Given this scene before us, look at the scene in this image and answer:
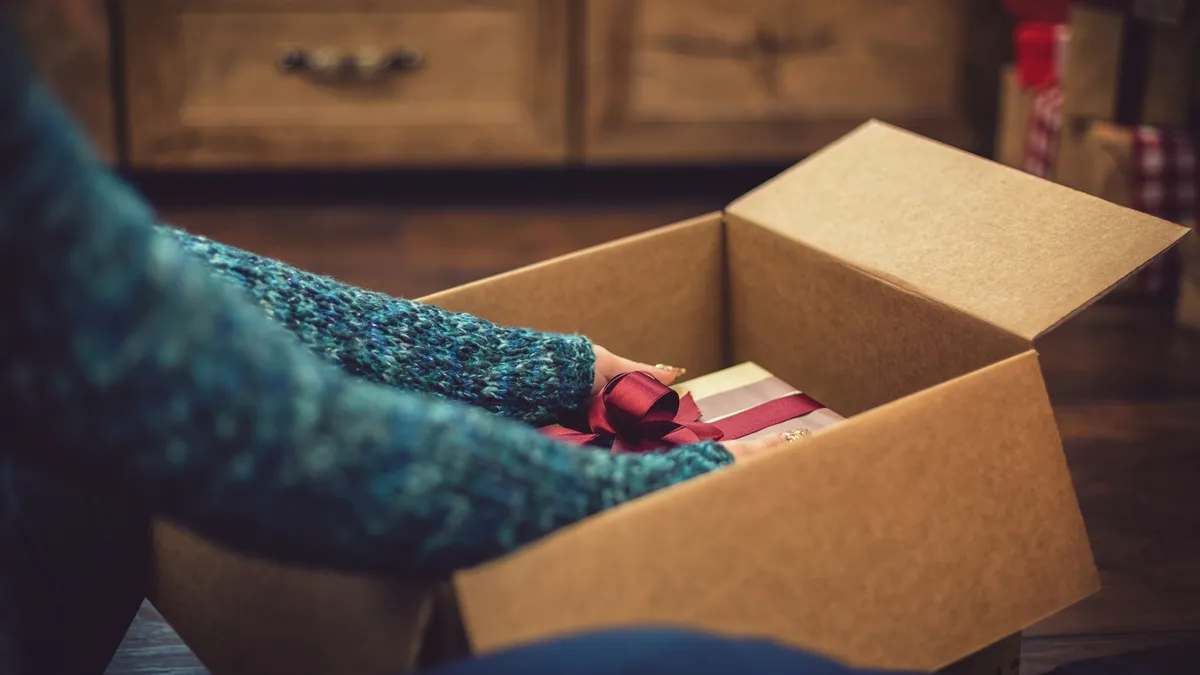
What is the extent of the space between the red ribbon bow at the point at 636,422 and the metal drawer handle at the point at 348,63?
112cm

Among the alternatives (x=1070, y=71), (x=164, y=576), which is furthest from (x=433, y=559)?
(x=1070, y=71)

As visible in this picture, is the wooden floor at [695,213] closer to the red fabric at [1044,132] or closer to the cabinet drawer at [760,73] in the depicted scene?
the cabinet drawer at [760,73]

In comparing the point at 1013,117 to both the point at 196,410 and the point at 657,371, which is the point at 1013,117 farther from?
the point at 196,410

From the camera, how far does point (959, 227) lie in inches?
30.0

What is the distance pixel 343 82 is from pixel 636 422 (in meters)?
1.18

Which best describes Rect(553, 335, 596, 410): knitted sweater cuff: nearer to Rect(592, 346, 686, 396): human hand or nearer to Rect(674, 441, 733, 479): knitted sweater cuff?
Rect(592, 346, 686, 396): human hand

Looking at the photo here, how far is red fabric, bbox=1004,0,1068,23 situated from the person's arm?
1.45 m

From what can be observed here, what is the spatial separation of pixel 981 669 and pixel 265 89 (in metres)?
1.45

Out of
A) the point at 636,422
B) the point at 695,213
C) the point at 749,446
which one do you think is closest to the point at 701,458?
the point at 749,446

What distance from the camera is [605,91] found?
70.9 inches

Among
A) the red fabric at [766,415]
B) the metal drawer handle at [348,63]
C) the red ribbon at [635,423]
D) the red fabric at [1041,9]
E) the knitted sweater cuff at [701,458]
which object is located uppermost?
the red fabric at [1041,9]

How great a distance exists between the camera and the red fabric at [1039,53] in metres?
1.68

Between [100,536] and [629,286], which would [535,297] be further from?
[100,536]

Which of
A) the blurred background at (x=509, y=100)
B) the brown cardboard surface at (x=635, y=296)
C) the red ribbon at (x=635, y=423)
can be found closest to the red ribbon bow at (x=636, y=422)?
the red ribbon at (x=635, y=423)
